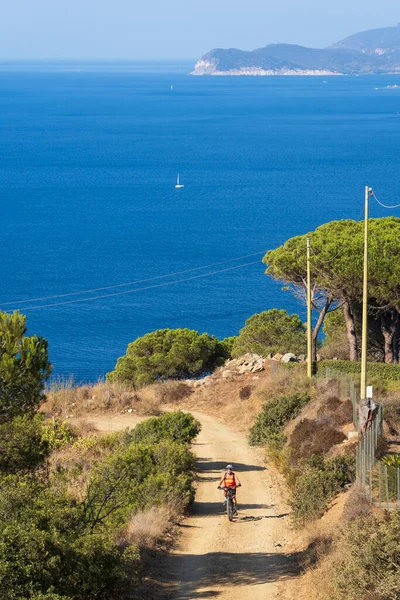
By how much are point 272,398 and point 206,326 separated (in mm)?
40182

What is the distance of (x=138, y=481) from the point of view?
1719 centimetres

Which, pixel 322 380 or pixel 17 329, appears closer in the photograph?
pixel 17 329

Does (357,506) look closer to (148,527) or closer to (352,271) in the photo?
(148,527)

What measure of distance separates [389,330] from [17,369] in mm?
18109

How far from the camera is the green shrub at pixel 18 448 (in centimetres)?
1474

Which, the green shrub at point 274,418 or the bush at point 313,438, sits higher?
the bush at point 313,438

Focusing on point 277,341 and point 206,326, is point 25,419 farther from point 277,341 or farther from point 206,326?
point 206,326

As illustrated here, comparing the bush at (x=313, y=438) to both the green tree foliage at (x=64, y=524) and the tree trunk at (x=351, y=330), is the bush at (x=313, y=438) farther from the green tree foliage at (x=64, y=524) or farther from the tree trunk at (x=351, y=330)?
the tree trunk at (x=351, y=330)

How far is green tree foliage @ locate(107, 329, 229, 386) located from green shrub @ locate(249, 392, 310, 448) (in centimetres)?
1042

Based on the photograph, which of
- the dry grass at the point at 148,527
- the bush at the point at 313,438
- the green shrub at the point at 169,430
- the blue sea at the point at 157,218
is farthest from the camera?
the blue sea at the point at 157,218

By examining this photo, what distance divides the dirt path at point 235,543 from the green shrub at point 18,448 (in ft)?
9.19

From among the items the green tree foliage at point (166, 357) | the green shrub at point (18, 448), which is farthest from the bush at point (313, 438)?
the green tree foliage at point (166, 357)

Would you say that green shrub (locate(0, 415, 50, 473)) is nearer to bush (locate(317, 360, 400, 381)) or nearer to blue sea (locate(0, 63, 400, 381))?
bush (locate(317, 360, 400, 381))

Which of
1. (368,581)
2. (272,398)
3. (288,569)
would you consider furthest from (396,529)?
(272,398)
